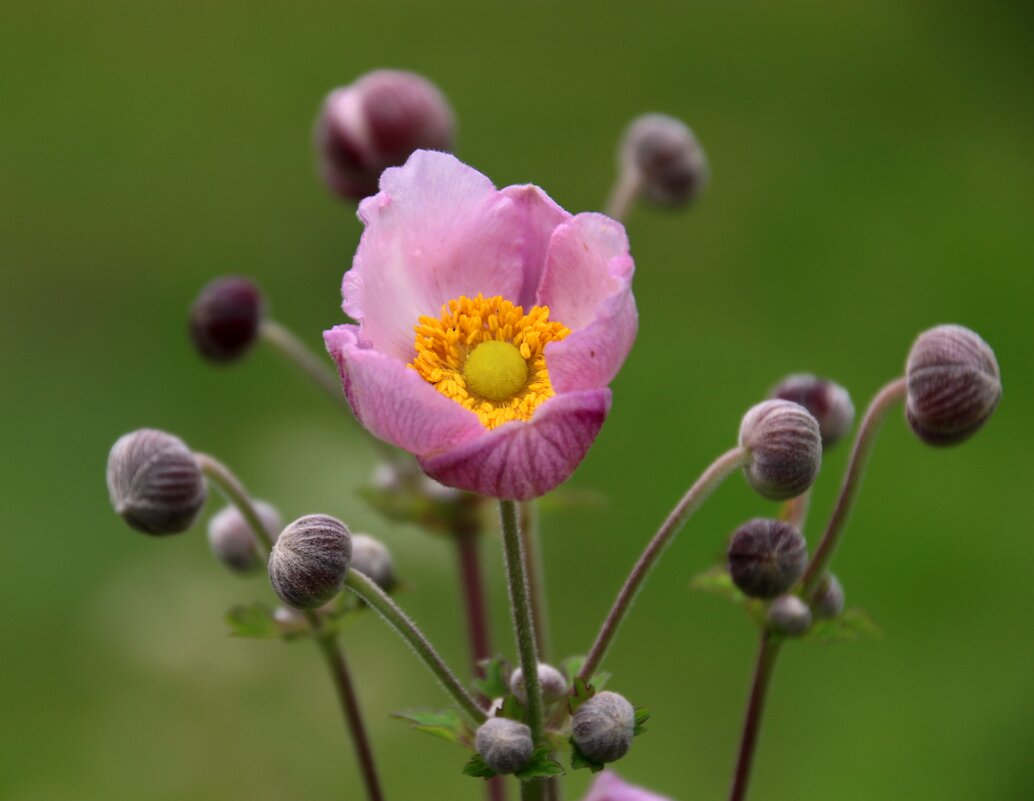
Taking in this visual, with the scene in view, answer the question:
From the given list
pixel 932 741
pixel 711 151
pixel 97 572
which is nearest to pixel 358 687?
pixel 97 572

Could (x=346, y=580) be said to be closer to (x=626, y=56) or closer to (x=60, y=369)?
(x=60, y=369)

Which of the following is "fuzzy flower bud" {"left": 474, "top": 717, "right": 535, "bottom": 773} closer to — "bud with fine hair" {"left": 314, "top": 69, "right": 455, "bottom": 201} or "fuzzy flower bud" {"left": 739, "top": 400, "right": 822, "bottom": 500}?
"fuzzy flower bud" {"left": 739, "top": 400, "right": 822, "bottom": 500}

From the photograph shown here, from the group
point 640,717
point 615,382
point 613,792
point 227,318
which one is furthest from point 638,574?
point 615,382

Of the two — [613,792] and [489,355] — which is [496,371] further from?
[613,792]

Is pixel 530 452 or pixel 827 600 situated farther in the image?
pixel 827 600

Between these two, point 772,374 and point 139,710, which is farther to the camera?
point 772,374

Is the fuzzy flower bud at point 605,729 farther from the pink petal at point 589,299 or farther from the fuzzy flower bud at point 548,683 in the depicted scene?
the pink petal at point 589,299

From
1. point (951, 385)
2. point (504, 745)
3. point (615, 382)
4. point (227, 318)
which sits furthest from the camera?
point (615, 382)
